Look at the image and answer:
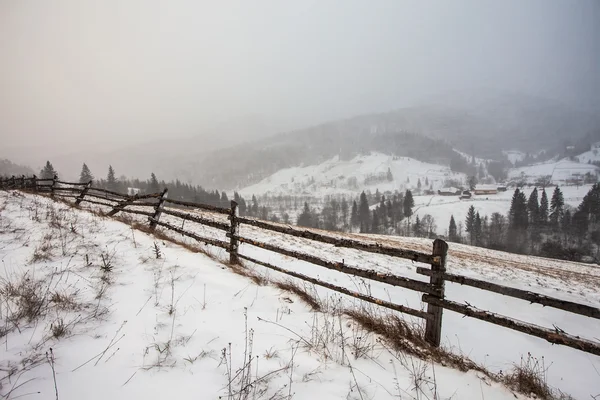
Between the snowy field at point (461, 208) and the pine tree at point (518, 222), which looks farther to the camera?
the snowy field at point (461, 208)

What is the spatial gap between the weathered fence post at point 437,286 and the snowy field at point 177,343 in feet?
2.02

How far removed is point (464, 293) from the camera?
1064cm

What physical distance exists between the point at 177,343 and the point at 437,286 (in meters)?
3.73

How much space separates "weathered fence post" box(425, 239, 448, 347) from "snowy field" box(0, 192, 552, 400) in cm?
62

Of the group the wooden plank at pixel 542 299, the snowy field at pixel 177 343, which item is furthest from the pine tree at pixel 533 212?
the wooden plank at pixel 542 299

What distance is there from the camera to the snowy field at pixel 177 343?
2715 mm

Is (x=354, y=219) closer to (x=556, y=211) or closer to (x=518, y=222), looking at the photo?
(x=518, y=222)

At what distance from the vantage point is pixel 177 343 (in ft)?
11.0

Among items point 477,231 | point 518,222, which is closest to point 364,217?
point 477,231

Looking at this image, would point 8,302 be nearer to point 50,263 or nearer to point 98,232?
point 50,263

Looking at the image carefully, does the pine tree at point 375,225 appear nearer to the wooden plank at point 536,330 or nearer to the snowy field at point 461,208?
the snowy field at point 461,208

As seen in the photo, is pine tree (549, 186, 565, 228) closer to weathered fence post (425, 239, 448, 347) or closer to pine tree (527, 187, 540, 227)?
pine tree (527, 187, 540, 227)

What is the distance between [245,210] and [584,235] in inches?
4687

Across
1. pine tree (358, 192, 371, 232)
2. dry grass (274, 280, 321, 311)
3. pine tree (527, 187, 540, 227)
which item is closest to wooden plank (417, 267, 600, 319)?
dry grass (274, 280, 321, 311)
